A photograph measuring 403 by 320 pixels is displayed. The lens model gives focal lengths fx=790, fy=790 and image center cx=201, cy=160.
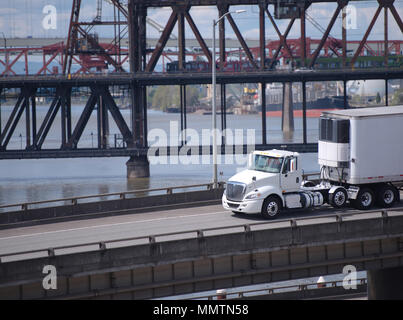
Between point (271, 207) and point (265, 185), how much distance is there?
2.88ft

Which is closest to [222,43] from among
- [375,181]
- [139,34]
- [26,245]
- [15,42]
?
[139,34]

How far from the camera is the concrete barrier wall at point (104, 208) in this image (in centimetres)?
3219

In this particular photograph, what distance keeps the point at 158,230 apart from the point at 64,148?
152ft

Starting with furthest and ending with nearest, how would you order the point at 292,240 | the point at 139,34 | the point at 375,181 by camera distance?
the point at 139,34 → the point at 375,181 → the point at 292,240

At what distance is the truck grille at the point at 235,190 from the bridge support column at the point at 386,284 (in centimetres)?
684

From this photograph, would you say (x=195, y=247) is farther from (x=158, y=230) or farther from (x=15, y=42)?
(x=15, y=42)

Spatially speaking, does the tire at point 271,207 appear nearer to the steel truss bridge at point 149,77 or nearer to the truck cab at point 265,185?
the truck cab at point 265,185

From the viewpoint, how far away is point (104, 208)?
33688 mm

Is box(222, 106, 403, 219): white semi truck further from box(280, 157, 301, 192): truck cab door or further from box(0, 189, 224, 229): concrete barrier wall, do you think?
box(0, 189, 224, 229): concrete barrier wall

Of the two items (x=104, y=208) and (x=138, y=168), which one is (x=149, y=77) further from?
(x=104, y=208)

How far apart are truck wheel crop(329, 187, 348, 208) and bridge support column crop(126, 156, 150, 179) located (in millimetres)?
46722

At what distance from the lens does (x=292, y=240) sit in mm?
26000

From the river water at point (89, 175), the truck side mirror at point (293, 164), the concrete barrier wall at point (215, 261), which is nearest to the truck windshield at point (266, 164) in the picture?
the truck side mirror at point (293, 164)
